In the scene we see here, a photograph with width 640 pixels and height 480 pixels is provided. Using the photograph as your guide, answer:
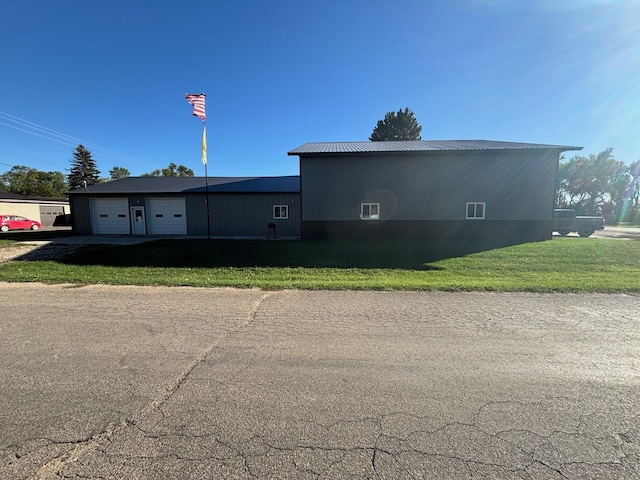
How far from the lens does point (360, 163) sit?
51.1 feet

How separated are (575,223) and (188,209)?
86.9 ft

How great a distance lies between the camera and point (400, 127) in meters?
45.1

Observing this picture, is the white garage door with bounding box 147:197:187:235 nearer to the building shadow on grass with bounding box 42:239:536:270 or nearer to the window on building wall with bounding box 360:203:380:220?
the building shadow on grass with bounding box 42:239:536:270

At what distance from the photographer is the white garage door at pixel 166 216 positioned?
20.4 m

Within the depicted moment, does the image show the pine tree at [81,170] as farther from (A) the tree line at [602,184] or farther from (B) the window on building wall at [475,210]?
(A) the tree line at [602,184]

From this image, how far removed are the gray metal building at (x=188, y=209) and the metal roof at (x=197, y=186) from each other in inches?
2.5

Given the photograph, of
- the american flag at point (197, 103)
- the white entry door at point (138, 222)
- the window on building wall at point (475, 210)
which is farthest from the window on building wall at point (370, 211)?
the white entry door at point (138, 222)

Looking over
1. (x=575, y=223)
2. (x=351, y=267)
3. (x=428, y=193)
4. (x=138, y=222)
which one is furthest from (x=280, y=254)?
(x=575, y=223)

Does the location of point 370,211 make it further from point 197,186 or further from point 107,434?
point 107,434

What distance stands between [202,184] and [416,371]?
2181cm

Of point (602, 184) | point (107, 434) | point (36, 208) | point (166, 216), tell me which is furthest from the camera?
point (602, 184)

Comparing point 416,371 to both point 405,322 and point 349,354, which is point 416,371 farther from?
point 405,322

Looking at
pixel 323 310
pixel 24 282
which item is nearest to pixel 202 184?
pixel 24 282

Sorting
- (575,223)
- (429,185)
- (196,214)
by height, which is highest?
(429,185)
